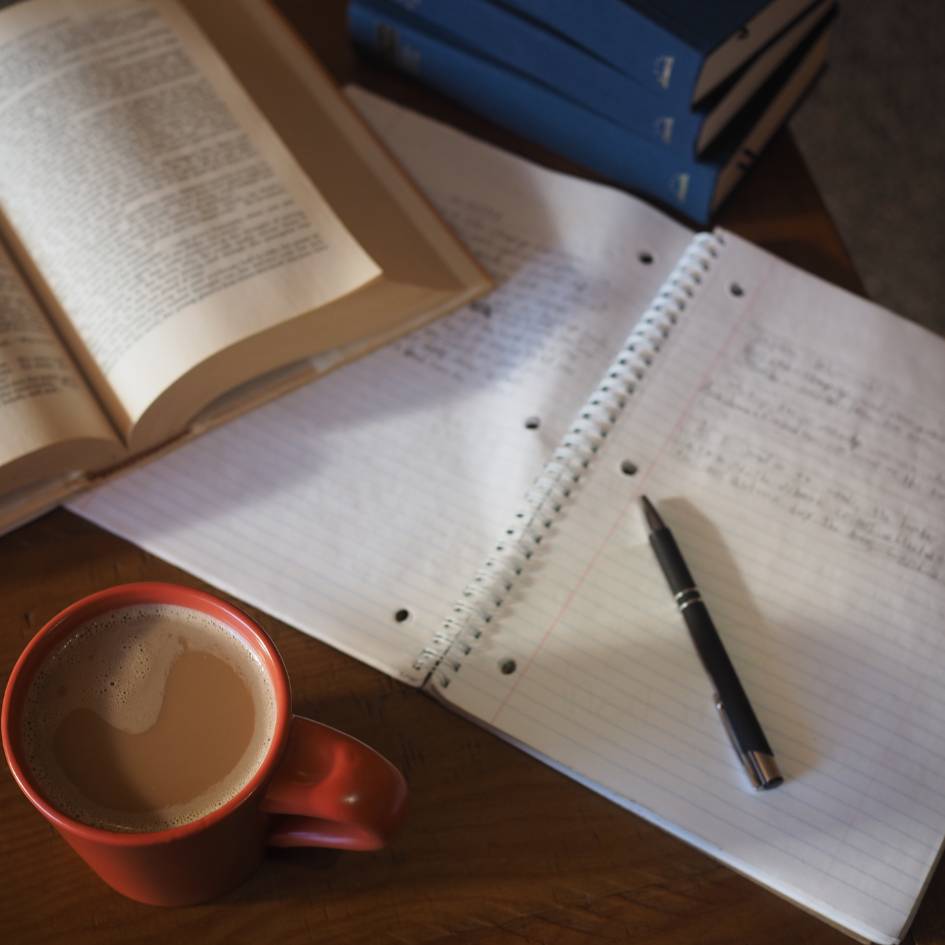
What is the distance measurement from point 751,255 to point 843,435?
5.9 inches

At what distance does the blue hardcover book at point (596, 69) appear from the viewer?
70cm

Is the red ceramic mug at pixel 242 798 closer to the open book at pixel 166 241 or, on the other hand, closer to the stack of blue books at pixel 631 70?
the open book at pixel 166 241

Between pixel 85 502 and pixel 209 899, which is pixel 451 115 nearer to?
pixel 85 502

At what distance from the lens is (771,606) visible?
1.93ft

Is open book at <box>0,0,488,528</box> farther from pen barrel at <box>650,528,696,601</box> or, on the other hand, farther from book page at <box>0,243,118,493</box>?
pen barrel at <box>650,528,696,601</box>

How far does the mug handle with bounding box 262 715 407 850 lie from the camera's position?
42cm

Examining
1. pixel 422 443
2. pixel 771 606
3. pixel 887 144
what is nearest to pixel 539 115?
pixel 422 443

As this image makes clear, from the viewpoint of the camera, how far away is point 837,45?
171 cm

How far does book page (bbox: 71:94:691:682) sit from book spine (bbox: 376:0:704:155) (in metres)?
0.06

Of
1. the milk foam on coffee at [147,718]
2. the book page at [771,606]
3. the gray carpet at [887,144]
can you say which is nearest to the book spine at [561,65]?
the book page at [771,606]

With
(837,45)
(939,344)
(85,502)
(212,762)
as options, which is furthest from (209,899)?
(837,45)

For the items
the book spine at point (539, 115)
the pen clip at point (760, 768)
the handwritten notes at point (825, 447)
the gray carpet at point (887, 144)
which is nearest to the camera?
the pen clip at point (760, 768)

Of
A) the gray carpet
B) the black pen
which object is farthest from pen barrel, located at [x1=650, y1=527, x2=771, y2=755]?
the gray carpet

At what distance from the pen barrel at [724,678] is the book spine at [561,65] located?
1.12 feet
